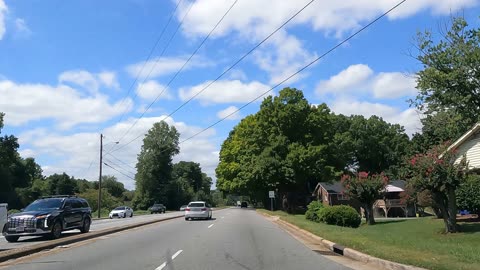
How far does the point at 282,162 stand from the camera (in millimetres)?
59969

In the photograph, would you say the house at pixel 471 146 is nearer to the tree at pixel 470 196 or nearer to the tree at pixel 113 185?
the tree at pixel 470 196

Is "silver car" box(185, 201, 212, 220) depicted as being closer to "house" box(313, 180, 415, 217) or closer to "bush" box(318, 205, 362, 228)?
"bush" box(318, 205, 362, 228)

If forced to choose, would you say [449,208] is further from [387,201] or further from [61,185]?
[61,185]

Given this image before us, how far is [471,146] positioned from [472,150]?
234mm

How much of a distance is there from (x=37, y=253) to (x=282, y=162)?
149 ft

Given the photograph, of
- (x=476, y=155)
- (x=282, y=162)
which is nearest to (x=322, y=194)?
(x=282, y=162)

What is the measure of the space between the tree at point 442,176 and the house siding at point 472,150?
280 cm

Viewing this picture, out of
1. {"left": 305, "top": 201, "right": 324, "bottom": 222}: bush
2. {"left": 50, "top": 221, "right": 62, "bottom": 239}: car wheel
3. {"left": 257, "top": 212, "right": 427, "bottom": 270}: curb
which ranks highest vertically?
{"left": 305, "top": 201, "right": 324, "bottom": 222}: bush

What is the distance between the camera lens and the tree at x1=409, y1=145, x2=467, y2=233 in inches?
877

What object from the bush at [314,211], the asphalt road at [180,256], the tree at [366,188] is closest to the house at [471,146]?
the tree at [366,188]

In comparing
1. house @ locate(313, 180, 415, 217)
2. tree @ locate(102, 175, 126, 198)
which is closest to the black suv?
house @ locate(313, 180, 415, 217)

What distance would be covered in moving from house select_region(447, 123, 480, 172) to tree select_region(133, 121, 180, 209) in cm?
8410

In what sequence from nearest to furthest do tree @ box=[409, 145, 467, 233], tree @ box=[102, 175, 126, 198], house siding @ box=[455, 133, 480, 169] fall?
tree @ box=[409, 145, 467, 233]
house siding @ box=[455, 133, 480, 169]
tree @ box=[102, 175, 126, 198]

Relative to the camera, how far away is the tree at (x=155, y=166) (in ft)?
342
